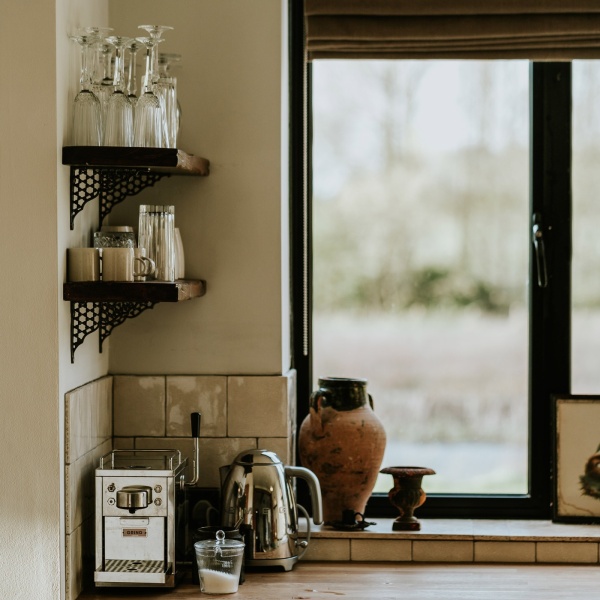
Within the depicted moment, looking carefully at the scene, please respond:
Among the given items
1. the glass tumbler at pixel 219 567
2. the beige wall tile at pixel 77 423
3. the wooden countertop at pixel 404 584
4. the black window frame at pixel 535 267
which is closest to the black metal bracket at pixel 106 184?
the beige wall tile at pixel 77 423

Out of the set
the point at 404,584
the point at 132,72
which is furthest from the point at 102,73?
the point at 404,584

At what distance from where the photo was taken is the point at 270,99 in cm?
262

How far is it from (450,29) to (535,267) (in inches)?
28.2

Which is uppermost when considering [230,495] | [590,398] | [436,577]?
[590,398]

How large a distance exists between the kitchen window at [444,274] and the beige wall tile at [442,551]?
258mm

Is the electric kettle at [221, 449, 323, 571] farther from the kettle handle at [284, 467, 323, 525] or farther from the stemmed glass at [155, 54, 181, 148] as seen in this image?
the stemmed glass at [155, 54, 181, 148]

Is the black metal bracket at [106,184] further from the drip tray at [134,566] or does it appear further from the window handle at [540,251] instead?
the window handle at [540,251]

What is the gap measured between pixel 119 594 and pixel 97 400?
48 cm

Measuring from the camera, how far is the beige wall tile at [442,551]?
263cm

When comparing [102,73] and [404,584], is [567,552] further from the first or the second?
[102,73]

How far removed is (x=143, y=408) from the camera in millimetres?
2643

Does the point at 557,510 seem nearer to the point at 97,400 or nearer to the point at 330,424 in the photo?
the point at 330,424

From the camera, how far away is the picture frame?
2.74 m

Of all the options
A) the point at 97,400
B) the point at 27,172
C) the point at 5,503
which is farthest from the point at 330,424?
the point at 27,172
